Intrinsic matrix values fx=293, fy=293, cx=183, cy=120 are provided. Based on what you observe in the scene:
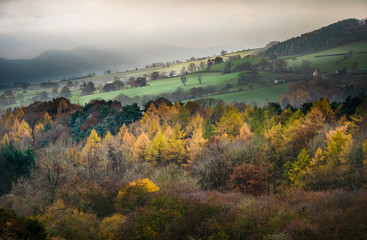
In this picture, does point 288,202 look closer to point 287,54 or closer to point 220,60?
point 287,54

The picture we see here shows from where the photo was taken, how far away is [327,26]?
13388cm

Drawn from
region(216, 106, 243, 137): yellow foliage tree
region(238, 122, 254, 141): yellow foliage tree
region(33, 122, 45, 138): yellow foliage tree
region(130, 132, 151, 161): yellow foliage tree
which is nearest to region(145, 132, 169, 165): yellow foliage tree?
region(130, 132, 151, 161): yellow foliage tree

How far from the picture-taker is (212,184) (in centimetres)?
4588

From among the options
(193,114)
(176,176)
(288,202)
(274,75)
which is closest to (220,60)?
(274,75)

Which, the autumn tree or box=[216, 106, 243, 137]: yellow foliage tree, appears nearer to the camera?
the autumn tree

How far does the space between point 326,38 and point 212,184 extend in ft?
355

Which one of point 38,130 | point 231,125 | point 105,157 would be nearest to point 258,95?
point 231,125

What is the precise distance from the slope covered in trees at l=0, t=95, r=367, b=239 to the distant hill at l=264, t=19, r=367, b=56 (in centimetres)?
6595

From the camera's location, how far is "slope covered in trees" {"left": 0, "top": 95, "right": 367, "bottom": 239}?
81.4 feet

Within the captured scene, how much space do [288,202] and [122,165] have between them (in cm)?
3466

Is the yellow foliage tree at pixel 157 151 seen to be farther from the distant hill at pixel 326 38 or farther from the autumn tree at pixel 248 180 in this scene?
the distant hill at pixel 326 38

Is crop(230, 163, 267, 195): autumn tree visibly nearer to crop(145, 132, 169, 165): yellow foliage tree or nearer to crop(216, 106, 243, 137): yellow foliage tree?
crop(145, 132, 169, 165): yellow foliage tree

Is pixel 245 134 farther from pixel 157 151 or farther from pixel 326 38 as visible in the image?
pixel 326 38

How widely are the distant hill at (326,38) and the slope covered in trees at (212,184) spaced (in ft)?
216
